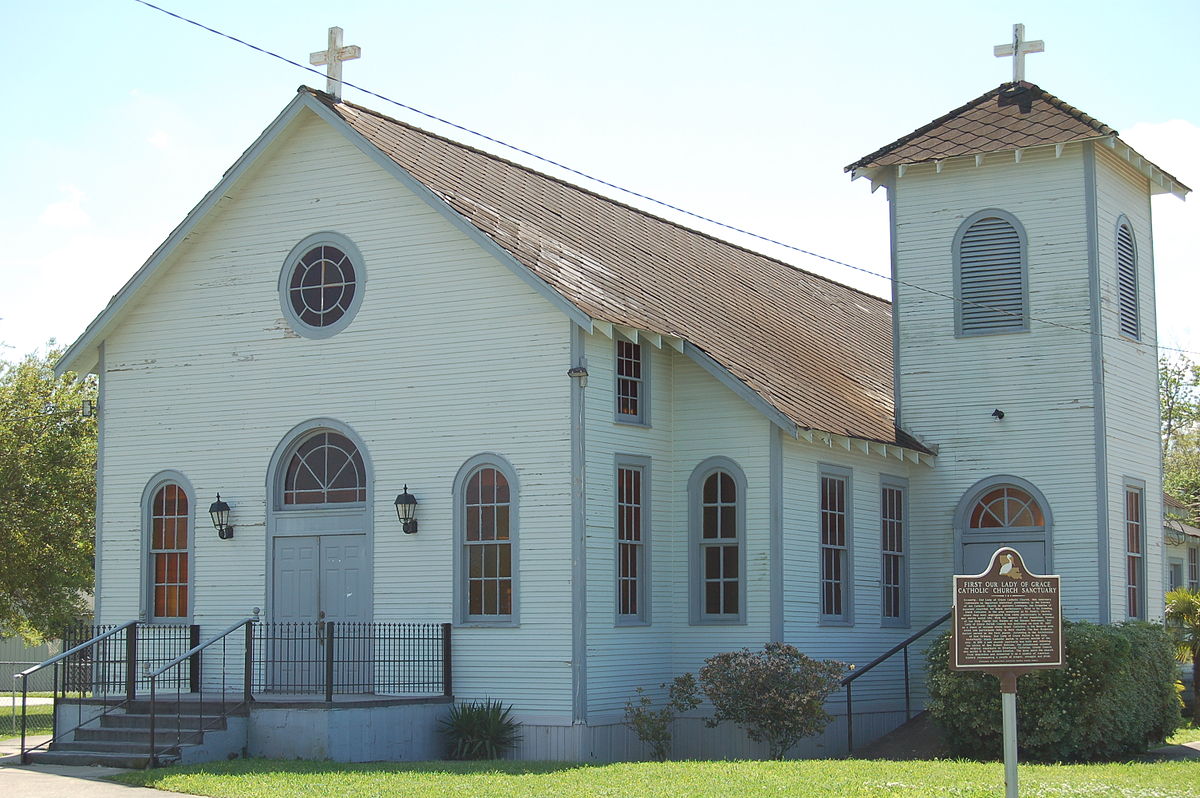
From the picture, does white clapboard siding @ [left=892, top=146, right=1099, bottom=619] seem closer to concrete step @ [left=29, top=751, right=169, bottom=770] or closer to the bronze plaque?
the bronze plaque

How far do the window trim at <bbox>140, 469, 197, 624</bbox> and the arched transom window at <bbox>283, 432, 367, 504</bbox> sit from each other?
1.54 meters

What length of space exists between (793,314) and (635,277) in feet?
17.8

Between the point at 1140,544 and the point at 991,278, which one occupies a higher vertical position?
the point at 991,278

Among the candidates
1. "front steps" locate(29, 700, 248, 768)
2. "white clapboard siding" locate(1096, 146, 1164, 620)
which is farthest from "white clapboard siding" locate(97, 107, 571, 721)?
"white clapboard siding" locate(1096, 146, 1164, 620)

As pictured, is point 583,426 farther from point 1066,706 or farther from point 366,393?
point 1066,706

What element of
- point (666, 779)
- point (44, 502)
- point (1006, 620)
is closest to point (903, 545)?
point (666, 779)

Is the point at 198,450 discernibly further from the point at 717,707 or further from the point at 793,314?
the point at 793,314

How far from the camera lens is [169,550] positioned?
70.5 ft

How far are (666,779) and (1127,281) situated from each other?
12.4 m

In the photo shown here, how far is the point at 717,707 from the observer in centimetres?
1825

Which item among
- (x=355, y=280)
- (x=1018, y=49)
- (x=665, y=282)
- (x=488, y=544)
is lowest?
(x=488, y=544)

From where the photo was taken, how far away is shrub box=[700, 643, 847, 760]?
1777 centimetres

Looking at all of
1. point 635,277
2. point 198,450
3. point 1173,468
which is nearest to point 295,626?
point 198,450

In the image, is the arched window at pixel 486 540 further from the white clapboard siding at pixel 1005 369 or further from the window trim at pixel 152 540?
the white clapboard siding at pixel 1005 369
